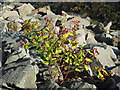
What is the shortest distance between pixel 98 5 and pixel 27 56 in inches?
249

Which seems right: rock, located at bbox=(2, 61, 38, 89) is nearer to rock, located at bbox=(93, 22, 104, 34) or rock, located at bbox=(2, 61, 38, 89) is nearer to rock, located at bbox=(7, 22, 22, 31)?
rock, located at bbox=(7, 22, 22, 31)

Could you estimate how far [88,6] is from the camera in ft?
27.2

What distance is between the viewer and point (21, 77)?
246cm

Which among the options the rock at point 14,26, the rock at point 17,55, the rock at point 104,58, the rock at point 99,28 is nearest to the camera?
the rock at point 17,55

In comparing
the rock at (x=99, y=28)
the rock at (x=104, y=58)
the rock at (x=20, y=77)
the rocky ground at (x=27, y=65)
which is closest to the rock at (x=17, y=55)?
the rocky ground at (x=27, y=65)

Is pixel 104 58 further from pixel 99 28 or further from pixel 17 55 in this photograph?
pixel 99 28

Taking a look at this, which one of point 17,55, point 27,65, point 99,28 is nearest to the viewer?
point 27,65

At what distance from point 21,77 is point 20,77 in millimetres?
19

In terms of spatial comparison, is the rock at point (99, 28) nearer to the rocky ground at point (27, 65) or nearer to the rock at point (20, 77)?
the rocky ground at point (27, 65)

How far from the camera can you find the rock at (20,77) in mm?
2412

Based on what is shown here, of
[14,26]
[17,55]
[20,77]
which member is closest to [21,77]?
[20,77]

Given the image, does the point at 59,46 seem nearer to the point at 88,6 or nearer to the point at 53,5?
the point at 88,6

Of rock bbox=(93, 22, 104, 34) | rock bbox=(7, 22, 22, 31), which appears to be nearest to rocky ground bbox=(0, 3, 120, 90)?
rock bbox=(7, 22, 22, 31)

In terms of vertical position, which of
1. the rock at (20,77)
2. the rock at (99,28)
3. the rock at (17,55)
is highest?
the rock at (99,28)
